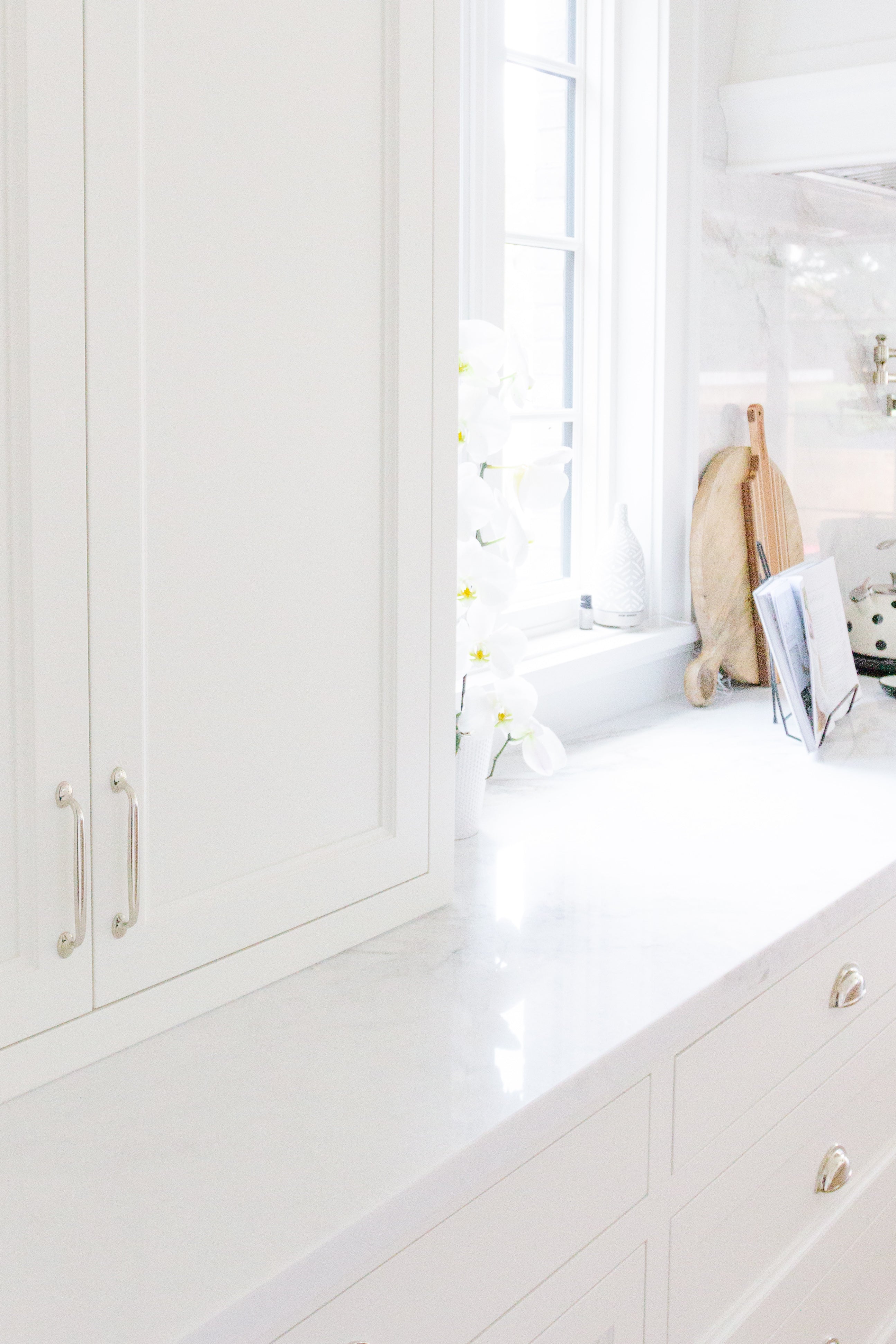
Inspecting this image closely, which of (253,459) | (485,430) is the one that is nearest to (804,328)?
(485,430)

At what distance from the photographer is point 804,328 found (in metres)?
2.48

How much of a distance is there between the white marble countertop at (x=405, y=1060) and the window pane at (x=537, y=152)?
988 mm

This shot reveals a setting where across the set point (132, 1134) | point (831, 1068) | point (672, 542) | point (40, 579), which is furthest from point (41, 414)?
point (672, 542)

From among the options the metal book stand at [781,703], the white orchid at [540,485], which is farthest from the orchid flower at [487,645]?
the metal book stand at [781,703]

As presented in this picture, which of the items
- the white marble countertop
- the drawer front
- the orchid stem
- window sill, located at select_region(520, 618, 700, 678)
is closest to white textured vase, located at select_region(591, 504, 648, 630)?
window sill, located at select_region(520, 618, 700, 678)

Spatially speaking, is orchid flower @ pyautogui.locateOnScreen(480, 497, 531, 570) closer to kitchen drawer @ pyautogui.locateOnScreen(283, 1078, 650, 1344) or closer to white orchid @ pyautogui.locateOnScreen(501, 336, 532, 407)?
white orchid @ pyautogui.locateOnScreen(501, 336, 532, 407)

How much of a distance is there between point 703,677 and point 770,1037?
1.00 m

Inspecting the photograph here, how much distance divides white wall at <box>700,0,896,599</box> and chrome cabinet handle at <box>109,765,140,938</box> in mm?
1574

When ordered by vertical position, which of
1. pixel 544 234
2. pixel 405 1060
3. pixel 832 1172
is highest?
pixel 544 234

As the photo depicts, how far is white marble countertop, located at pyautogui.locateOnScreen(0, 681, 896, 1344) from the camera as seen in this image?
2.54 feet

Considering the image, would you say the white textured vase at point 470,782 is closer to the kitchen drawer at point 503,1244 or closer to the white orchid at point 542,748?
the white orchid at point 542,748

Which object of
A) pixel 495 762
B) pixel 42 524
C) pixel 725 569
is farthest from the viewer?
pixel 725 569

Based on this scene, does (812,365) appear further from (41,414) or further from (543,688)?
(41,414)

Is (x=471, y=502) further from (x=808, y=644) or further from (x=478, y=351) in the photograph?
(x=808, y=644)
